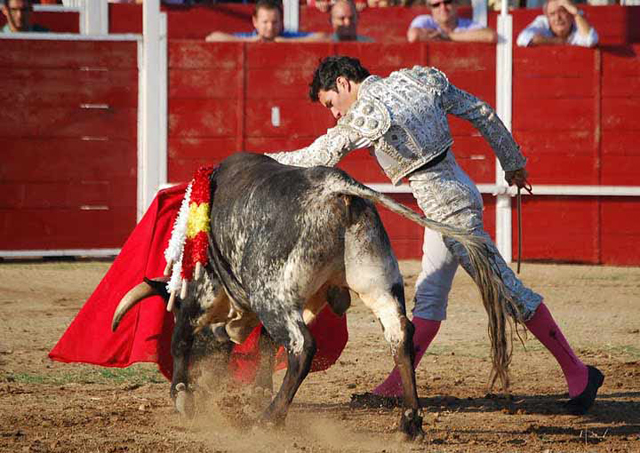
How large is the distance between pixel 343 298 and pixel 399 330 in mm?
306

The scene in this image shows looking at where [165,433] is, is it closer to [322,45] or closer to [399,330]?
[399,330]

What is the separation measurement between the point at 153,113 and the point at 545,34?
2.68 meters

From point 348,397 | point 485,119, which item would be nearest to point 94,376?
point 348,397

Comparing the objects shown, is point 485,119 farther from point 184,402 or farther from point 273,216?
point 184,402

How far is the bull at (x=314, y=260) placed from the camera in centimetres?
342

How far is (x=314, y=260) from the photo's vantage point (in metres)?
3.43

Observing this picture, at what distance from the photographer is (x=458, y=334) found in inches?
221

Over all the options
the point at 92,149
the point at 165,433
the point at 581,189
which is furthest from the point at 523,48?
the point at 165,433

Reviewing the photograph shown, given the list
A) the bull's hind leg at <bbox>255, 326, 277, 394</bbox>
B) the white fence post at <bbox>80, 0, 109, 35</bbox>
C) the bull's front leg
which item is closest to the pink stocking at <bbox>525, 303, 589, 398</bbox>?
the bull's hind leg at <bbox>255, 326, 277, 394</bbox>

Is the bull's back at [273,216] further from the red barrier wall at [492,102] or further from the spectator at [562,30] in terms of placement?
the spectator at [562,30]

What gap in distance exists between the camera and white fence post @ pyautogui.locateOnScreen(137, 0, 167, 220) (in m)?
7.98

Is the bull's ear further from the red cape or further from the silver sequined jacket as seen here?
the silver sequined jacket

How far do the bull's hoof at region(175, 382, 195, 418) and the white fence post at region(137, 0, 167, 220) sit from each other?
4115 millimetres

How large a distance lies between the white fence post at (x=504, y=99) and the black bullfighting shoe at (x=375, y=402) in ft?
13.3
